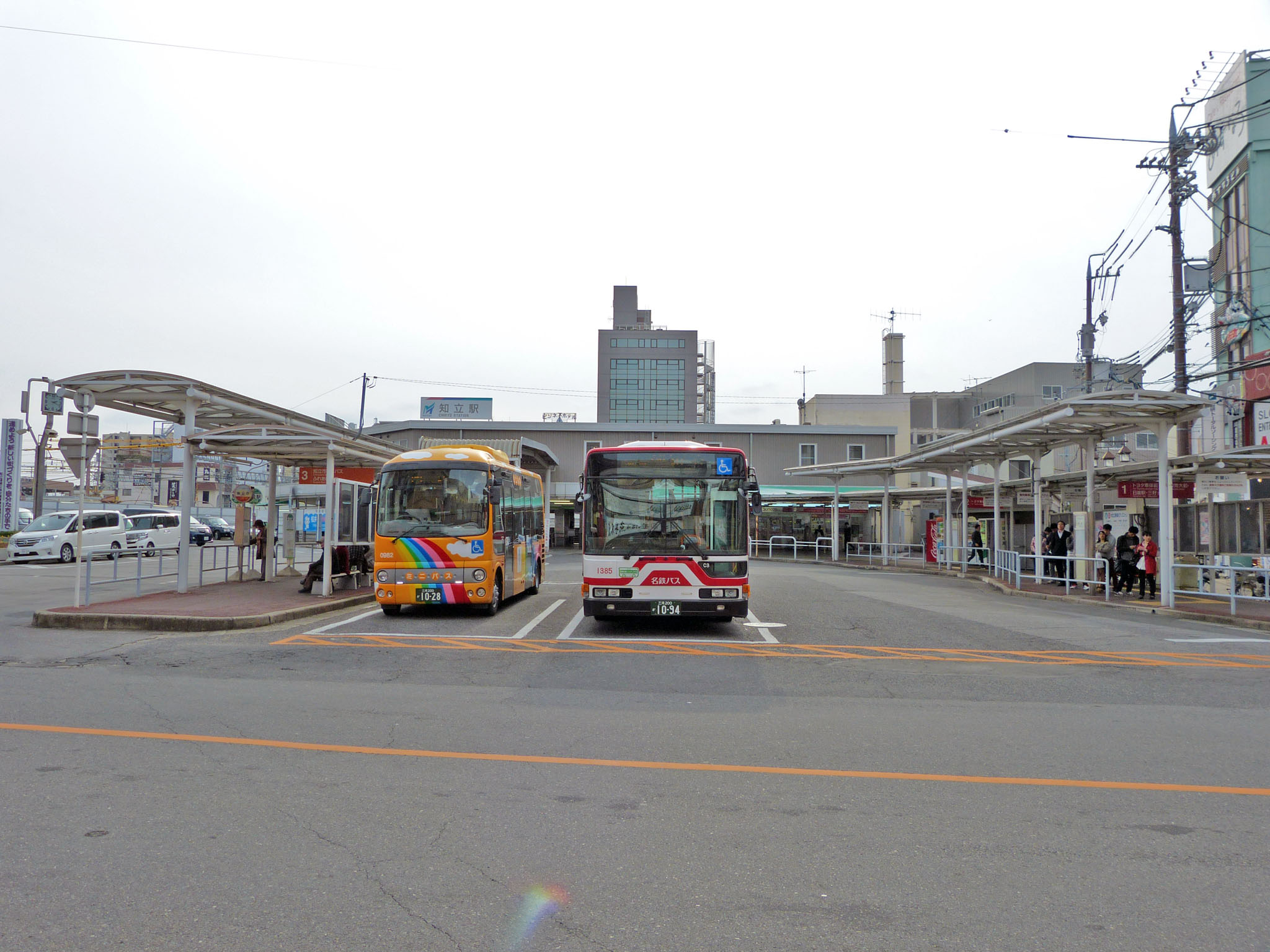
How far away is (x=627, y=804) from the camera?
17.4ft

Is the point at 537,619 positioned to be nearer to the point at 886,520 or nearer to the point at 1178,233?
the point at 1178,233

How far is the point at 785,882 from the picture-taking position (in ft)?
13.6

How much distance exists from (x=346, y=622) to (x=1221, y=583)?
61.8 ft

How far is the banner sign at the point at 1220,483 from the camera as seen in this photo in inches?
697

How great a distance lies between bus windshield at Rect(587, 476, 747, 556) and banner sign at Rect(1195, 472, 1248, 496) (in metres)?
10.7

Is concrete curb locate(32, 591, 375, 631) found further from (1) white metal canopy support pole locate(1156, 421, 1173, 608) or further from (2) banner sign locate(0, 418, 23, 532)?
(2) banner sign locate(0, 418, 23, 532)

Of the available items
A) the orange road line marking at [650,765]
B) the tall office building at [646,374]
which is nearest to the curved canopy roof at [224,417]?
the orange road line marking at [650,765]

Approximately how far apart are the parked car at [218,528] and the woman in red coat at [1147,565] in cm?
→ 3968

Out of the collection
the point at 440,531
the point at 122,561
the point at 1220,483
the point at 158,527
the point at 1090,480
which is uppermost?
the point at 1090,480

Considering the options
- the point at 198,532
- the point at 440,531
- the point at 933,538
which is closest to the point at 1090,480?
Result: the point at 933,538

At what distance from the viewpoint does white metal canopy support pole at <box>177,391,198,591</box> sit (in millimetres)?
17188

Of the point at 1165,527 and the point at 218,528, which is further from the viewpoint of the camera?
the point at 218,528

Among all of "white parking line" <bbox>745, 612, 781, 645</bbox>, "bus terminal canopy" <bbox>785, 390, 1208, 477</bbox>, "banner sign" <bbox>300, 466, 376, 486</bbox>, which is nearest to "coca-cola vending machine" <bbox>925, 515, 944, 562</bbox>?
"bus terminal canopy" <bbox>785, 390, 1208, 477</bbox>

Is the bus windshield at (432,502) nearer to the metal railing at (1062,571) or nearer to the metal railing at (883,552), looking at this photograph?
the metal railing at (1062,571)
